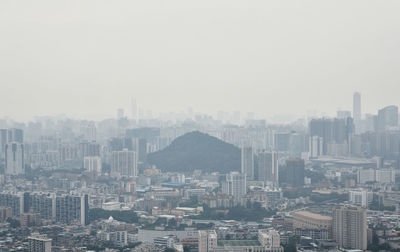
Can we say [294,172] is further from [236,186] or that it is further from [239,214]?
[239,214]

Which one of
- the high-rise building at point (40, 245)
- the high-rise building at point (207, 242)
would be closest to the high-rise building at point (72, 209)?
the high-rise building at point (40, 245)

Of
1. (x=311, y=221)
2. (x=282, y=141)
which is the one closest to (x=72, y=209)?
(x=311, y=221)

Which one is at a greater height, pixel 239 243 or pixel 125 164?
pixel 125 164

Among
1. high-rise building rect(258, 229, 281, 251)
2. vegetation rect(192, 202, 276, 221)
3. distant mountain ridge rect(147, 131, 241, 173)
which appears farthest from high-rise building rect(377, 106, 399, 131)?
high-rise building rect(258, 229, 281, 251)

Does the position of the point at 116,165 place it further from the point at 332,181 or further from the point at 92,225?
the point at 92,225

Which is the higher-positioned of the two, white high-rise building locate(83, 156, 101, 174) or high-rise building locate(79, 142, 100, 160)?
high-rise building locate(79, 142, 100, 160)

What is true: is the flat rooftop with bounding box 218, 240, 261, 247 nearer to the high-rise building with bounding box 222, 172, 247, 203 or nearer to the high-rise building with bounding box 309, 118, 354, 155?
the high-rise building with bounding box 222, 172, 247, 203
